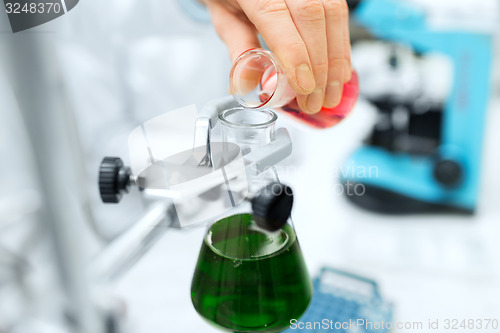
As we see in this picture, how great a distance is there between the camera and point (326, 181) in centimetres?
80

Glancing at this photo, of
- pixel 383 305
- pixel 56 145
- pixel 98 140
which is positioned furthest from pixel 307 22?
pixel 98 140

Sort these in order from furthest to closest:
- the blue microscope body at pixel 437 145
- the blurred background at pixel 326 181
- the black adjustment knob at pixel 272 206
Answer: the blue microscope body at pixel 437 145 < the blurred background at pixel 326 181 < the black adjustment knob at pixel 272 206

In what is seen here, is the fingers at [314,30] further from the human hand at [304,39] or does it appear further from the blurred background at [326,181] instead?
the blurred background at [326,181]

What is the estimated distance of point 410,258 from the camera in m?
0.67

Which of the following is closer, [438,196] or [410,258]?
[410,258]

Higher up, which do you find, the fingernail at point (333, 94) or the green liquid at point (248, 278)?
the fingernail at point (333, 94)

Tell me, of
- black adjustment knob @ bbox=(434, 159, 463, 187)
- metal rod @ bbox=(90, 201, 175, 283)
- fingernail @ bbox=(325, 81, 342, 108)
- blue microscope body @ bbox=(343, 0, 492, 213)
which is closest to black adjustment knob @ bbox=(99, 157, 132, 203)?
metal rod @ bbox=(90, 201, 175, 283)

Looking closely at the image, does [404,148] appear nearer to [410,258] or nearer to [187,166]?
[410,258]

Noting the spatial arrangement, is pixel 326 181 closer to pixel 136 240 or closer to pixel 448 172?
pixel 448 172

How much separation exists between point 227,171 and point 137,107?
0.57 m

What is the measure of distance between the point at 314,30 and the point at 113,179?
0.47 feet

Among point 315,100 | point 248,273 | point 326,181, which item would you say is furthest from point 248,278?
point 326,181

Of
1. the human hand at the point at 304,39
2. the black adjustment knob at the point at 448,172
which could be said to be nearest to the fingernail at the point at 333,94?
the human hand at the point at 304,39

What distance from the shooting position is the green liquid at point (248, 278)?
238 millimetres
